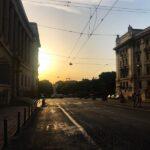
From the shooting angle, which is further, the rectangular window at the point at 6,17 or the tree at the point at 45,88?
the tree at the point at 45,88

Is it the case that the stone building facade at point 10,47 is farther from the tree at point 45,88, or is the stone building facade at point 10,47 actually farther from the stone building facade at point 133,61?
the tree at point 45,88

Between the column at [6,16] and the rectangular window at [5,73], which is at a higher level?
the column at [6,16]

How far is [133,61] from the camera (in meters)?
92.7

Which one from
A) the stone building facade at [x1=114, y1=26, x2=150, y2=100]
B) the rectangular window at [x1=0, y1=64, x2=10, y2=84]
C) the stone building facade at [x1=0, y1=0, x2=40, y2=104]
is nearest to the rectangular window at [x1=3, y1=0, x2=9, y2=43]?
the stone building facade at [x1=0, y1=0, x2=40, y2=104]

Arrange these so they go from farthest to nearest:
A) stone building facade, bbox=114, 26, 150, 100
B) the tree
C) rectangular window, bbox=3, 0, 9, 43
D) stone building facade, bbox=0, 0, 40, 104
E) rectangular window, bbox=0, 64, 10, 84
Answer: the tree → stone building facade, bbox=114, 26, 150, 100 → rectangular window, bbox=0, 64, 10, 84 → rectangular window, bbox=3, 0, 9, 43 → stone building facade, bbox=0, 0, 40, 104

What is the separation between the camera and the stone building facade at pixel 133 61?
83625mm

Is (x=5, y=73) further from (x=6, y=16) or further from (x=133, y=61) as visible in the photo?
(x=133, y=61)

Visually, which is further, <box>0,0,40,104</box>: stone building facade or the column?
the column

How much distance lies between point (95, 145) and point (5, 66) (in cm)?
3810

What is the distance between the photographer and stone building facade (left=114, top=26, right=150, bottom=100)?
8362 cm

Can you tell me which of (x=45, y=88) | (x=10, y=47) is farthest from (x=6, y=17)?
(x=45, y=88)

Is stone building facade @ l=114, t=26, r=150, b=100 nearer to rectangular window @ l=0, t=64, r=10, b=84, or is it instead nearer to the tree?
rectangular window @ l=0, t=64, r=10, b=84

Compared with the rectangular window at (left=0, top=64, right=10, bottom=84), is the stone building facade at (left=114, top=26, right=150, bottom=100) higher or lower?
higher

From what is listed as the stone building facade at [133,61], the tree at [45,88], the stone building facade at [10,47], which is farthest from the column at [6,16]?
A: the tree at [45,88]
